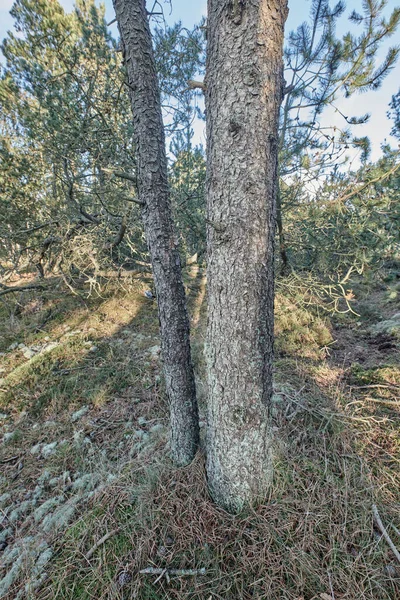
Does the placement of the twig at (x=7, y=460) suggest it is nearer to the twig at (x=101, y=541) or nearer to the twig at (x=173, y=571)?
the twig at (x=101, y=541)

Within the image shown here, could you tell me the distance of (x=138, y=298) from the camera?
4.95 m

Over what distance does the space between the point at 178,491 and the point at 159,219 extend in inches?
66.4

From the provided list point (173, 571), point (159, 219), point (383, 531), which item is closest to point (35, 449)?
point (173, 571)

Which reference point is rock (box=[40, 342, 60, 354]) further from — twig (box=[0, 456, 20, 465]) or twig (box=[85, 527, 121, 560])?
twig (box=[85, 527, 121, 560])

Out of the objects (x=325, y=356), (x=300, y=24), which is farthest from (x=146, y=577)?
(x=300, y=24)

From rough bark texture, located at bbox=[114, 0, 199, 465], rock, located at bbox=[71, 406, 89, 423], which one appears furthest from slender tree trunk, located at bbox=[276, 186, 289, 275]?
rock, located at bbox=[71, 406, 89, 423]

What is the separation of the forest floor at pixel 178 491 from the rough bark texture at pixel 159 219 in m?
0.37

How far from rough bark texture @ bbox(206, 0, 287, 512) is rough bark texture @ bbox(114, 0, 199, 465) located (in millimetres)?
286

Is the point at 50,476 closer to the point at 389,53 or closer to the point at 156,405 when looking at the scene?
the point at 156,405

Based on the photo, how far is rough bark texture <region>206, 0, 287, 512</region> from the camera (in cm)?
108

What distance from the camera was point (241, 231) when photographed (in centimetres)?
119

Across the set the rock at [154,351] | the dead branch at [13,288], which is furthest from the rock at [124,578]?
the dead branch at [13,288]

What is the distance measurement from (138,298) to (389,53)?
4.56m

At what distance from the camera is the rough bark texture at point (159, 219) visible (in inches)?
56.7
